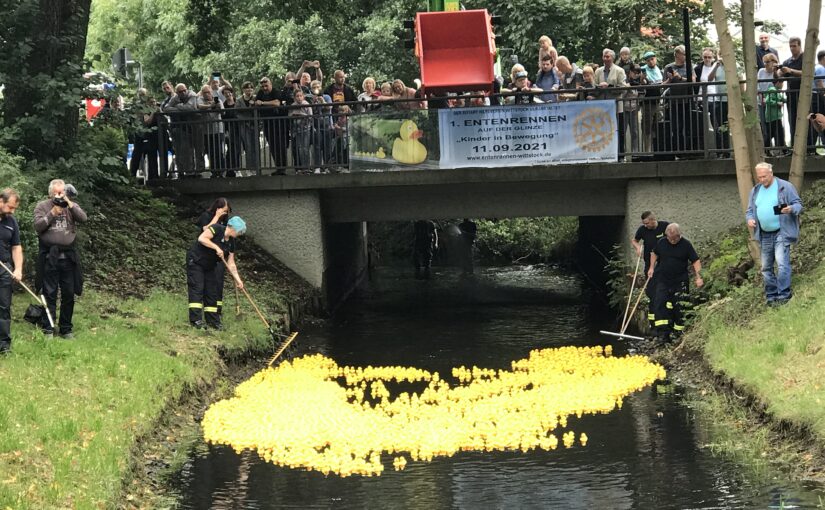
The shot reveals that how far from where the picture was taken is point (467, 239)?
37.2 meters

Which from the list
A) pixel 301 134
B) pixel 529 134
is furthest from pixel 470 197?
pixel 301 134

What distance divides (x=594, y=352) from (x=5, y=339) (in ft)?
27.7

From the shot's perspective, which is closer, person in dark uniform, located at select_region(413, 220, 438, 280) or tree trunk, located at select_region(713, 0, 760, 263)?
tree trunk, located at select_region(713, 0, 760, 263)

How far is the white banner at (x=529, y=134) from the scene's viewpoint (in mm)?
21641

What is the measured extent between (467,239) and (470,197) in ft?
45.6

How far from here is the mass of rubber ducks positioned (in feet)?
40.2

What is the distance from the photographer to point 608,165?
21766 millimetres

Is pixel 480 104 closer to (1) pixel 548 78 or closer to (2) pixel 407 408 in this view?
(1) pixel 548 78

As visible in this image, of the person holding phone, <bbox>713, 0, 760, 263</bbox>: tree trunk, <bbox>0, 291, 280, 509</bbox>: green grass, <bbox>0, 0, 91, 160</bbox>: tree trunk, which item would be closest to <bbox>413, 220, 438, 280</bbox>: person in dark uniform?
the person holding phone

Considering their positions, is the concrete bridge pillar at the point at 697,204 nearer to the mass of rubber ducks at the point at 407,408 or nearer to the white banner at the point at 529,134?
the white banner at the point at 529,134

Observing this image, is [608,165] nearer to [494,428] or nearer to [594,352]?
[594,352]

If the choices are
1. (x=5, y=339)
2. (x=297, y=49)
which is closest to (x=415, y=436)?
(x=5, y=339)

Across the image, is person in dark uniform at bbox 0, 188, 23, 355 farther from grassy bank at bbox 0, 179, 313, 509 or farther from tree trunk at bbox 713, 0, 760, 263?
tree trunk at bbox 713, 0, 760, 263

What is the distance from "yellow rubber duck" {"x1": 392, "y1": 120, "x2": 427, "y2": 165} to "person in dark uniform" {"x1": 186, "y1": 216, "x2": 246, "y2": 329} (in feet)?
17.2
